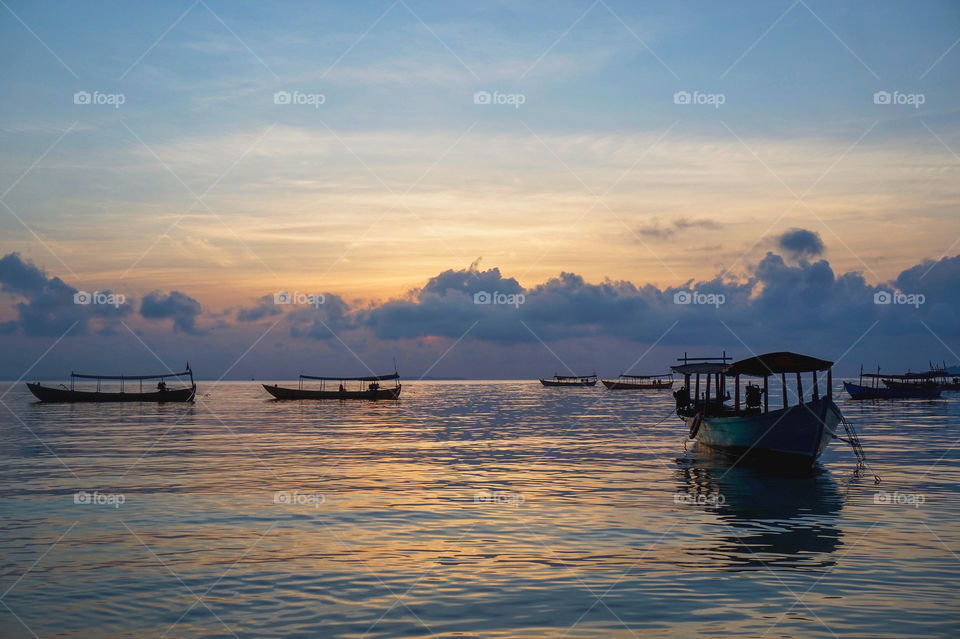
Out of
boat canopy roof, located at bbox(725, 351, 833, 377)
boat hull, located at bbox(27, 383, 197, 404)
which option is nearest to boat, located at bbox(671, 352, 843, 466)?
boat canopy roof, located at bbox(725, 351, 833, 377)

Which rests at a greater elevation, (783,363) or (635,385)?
(783,363)

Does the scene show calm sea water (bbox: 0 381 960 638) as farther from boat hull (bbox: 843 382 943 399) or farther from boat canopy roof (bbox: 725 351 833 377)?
boat hull (bbox: 843 382 943 399)

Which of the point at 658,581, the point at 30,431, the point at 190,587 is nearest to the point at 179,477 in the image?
the point at 190,587

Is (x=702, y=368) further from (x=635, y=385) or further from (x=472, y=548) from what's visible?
(x=635, y=385)

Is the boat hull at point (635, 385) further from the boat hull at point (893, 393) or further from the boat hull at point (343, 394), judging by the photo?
the boat hull at point (343, 394)

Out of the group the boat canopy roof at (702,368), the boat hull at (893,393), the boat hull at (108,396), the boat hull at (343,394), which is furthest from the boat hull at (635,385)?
the boat canopy roof at (702,368)

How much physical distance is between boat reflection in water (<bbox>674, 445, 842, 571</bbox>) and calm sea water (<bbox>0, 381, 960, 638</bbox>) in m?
0.09

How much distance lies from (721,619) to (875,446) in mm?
32914

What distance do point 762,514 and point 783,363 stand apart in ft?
38.1

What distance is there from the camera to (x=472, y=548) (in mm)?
15258

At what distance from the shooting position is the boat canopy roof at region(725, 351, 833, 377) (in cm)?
2894

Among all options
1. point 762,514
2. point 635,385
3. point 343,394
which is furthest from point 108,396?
point 635,385

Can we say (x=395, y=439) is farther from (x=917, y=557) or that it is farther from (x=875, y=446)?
(x=917, y=557)

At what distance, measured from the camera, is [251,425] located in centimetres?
5641
